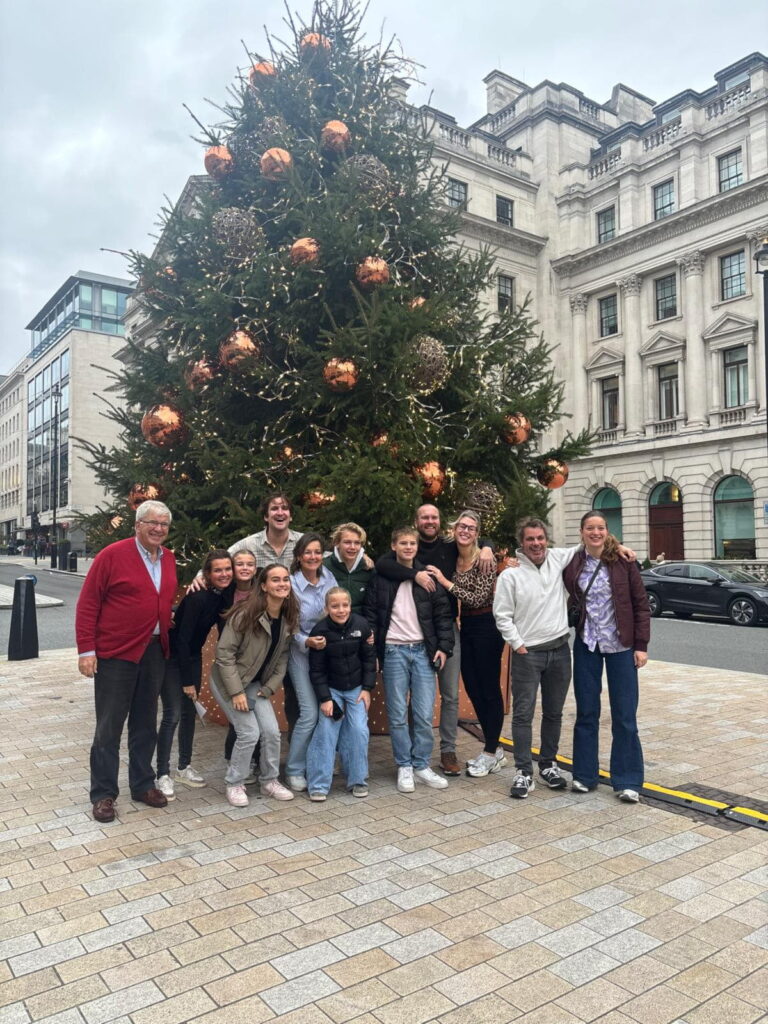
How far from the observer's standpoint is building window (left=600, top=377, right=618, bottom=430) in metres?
36.6

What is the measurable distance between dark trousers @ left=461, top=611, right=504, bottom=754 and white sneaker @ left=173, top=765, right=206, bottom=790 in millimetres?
2091

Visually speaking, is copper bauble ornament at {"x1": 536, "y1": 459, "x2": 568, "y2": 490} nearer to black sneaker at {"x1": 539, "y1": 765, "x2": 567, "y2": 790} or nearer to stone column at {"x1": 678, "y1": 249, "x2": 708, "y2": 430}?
black sneaker at {"x1": 539, "y1": 765, "x2": 567, "y2": 790}

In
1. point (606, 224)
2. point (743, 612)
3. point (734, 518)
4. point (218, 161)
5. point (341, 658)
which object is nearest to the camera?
point (341, 658)

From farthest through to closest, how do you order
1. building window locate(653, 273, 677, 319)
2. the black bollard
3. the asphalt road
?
building window locate(653, 273, 677, 319) < the asphalt road < the black bollard

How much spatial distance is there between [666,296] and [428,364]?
31.6m

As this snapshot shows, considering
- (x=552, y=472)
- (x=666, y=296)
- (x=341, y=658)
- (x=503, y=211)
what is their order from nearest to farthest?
(x=341, y=658) → (x=552, y=472) → (x=666, y=296) → (x=503, y=211)


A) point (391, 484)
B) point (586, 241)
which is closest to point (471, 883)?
point (391, 484)

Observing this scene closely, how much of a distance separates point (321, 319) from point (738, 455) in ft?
91.6

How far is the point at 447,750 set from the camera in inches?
223

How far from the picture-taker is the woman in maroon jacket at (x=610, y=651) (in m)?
5.07

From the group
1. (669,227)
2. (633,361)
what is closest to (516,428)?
(633,361)

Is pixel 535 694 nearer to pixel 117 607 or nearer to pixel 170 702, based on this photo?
pixel 170 702

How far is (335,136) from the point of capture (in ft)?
24.4

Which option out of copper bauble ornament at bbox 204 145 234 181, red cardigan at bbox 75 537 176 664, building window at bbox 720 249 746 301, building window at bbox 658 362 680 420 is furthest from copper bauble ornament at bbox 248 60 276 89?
building window at bbox 658 362 680 420
